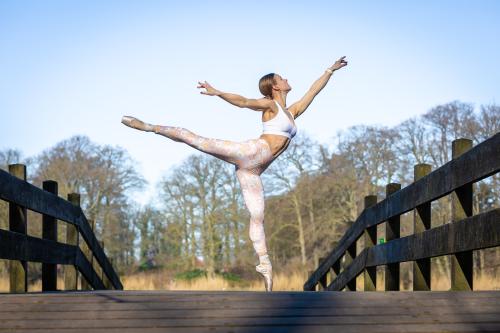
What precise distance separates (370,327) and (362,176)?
3801cm

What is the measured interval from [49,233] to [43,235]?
0.06 meters

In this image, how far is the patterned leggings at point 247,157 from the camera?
7184mm

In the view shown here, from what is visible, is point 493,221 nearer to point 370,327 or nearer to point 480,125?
point 370,327

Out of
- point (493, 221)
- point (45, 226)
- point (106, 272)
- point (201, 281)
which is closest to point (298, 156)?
point (201, 281)

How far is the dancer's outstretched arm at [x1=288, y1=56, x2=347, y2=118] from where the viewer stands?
7.72 meters

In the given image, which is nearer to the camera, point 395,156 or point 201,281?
point 201,281

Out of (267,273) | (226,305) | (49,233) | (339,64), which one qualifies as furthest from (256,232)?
(226,305)

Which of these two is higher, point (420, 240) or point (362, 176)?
point (362, 176)

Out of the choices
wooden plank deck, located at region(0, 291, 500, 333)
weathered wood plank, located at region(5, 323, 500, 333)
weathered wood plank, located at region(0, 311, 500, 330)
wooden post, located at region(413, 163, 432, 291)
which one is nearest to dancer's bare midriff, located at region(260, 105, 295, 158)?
wooden post, located at region(413, 163, 432, 291)

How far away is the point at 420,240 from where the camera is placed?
6949mm

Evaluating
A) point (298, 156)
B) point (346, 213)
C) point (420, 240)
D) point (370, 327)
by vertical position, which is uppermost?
point (298, 156)

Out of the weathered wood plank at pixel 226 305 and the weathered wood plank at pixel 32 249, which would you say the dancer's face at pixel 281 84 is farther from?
the weathered wood plank at pixel 226 305

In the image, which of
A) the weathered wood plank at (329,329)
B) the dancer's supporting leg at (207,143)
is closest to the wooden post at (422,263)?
the dancer's supporting leg at (207,143)

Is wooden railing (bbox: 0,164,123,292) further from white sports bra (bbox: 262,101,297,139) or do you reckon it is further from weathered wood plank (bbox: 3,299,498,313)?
white sports bra (bbox: 262,101,297,139)
